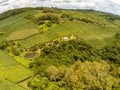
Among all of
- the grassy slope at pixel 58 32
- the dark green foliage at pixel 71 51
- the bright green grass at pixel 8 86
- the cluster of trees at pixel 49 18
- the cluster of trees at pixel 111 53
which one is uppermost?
the cluster of trees at pixel 49 18

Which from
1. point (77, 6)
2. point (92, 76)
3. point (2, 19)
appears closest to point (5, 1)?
point (77, 6)

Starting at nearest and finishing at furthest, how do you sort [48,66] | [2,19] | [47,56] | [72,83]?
[72,83] → [48,66] → [47,56] → [2,19]

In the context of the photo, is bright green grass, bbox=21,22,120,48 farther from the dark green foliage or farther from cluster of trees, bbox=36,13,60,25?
the dark green foliage

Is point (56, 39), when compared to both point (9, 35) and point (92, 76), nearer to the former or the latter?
point (9, 35)

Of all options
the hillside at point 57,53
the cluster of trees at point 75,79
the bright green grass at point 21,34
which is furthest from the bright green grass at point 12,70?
the bright green grass at point 21,34

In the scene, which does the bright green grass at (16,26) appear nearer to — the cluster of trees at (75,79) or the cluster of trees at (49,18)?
the cluster of trees at (49,18)

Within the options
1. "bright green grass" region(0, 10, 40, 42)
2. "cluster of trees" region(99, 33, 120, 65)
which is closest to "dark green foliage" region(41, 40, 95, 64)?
"cluster of trees" region(99, 33, 120, 65)

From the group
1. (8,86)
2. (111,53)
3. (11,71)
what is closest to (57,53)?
(11,71)
